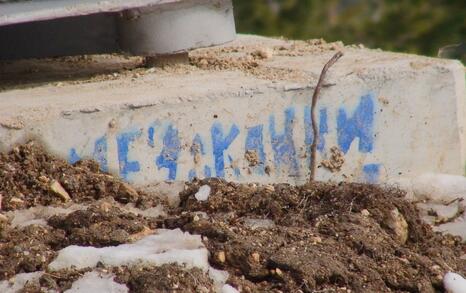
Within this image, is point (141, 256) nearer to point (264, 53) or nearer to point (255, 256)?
point (255, 256)

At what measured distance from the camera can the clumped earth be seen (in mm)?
3895

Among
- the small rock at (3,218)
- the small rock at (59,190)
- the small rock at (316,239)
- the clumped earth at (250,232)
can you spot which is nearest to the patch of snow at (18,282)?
the clumped earth at (250,232)

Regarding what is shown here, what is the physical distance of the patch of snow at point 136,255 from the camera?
390 centimetres

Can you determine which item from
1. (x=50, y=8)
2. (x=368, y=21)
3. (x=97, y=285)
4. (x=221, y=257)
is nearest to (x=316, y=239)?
(x=221, y=257)

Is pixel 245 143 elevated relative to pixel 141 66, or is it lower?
lower

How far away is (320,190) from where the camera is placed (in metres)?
4.39

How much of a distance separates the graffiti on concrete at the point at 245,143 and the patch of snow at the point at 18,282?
31.4 inches

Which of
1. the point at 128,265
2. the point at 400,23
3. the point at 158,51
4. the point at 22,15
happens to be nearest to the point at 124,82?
the point at 158,51

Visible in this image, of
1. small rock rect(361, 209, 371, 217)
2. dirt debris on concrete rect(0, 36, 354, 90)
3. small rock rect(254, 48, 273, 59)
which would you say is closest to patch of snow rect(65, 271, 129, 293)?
small rock rect(361, 209, 371, 217)

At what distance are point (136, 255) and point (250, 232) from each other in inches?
15.6

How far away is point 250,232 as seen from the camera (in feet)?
13.5

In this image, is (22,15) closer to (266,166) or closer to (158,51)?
(158,51)

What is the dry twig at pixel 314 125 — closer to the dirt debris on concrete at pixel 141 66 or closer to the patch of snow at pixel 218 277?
the dirt debris on concrete at pixel 141 66

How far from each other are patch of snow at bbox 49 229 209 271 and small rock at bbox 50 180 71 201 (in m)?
0.49
